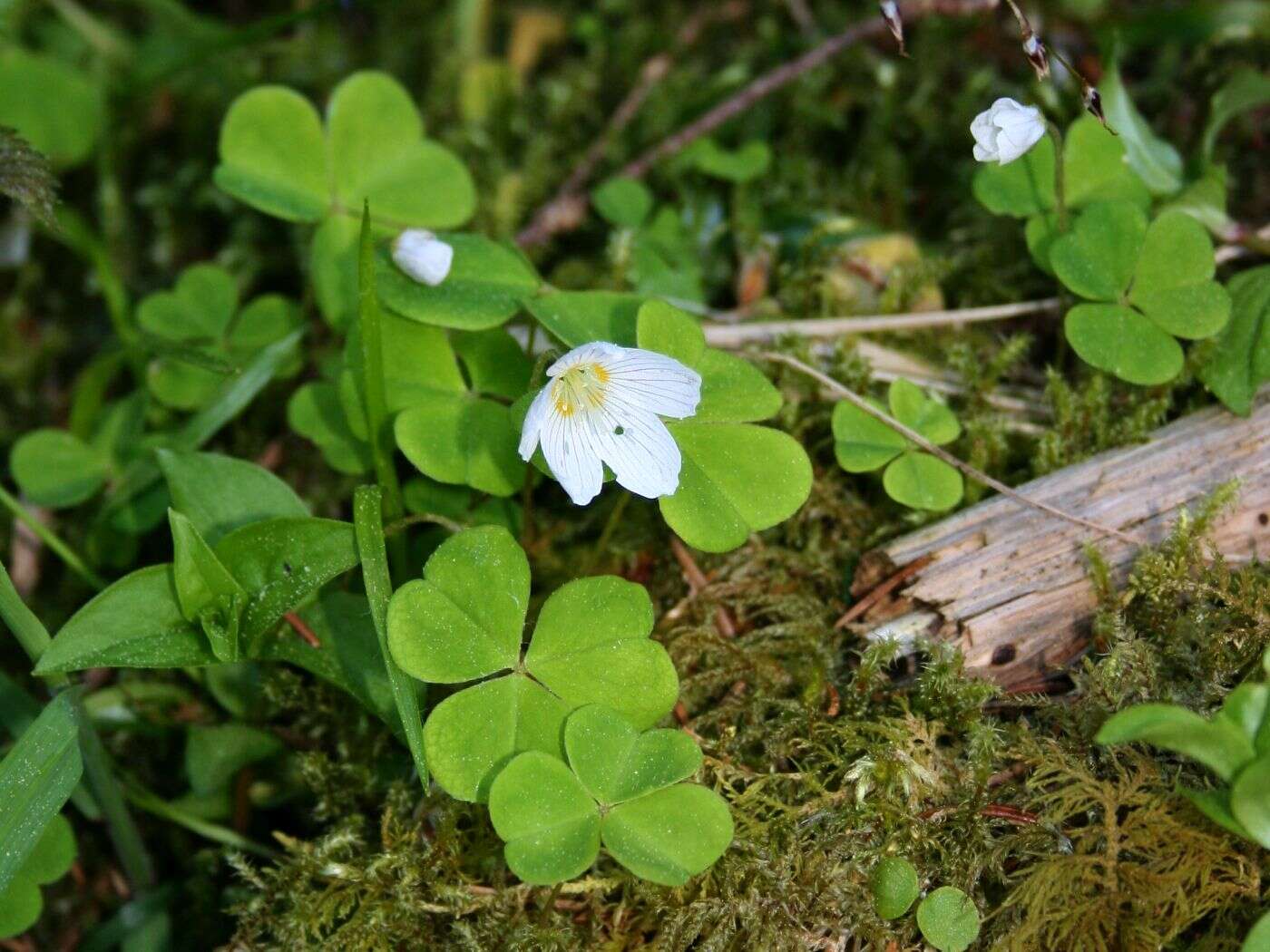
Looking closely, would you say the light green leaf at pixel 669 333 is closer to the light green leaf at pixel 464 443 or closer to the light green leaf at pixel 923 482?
the light green leaf at pixel 464 443

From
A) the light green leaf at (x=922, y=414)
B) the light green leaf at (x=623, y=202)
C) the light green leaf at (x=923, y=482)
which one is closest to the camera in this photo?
the light green leaf at (x=923, y=482)

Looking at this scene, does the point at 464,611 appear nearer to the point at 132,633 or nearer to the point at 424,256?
the point at 132,633

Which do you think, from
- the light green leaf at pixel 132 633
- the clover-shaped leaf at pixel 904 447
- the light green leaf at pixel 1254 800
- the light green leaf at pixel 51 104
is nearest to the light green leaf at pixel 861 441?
the clover-shaped leaf at pixel 904 447

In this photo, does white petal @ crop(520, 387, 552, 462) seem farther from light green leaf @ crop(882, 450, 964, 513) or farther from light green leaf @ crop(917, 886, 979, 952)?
light green leaf @ crop(917, 886, 979, 952)

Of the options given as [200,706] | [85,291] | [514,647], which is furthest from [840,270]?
[85,291]

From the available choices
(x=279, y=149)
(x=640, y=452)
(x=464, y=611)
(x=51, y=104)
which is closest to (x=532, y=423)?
(x=640, y=452)
